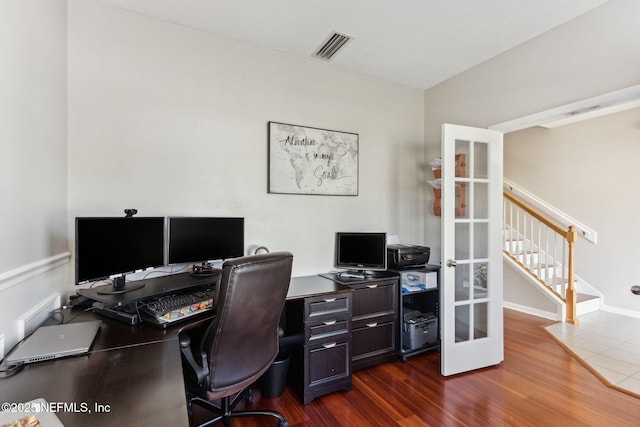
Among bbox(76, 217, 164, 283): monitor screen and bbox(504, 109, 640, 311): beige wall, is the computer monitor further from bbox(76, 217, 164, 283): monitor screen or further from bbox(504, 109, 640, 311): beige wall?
bbox(504, 109, 640, 311): beige wall

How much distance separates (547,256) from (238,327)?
4486 mm

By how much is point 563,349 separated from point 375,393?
6.87 ft

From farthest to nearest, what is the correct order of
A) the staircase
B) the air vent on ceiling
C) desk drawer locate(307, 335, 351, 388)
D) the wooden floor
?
the staircase → the air vent on ceiling → desk drawer locate(307, 335, 351, 388) → the wooden floor

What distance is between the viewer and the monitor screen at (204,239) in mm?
2113

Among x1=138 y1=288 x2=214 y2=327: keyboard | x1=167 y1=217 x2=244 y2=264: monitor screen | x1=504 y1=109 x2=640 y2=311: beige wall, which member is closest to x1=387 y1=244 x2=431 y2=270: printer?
x1=167 y1=217 x2=244 y2=264: monitor screen

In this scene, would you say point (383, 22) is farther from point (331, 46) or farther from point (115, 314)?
point (115, 314)

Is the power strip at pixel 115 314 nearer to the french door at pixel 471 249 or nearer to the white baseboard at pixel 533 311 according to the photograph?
the french door at pixel 471 249

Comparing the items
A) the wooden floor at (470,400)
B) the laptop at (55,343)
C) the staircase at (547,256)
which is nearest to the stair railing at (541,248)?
the staircase at (547,256)

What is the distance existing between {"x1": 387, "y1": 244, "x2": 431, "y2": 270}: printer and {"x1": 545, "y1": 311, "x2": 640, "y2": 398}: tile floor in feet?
5.33

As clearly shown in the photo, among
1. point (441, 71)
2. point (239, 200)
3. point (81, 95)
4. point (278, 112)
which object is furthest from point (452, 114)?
point (81, 95)

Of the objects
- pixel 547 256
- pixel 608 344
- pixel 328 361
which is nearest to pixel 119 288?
pixel 328 361

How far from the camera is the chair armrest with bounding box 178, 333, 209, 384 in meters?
1.47

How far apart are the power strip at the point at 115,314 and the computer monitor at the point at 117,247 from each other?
111 mm

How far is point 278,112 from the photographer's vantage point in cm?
272
